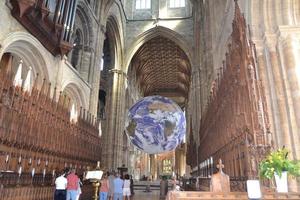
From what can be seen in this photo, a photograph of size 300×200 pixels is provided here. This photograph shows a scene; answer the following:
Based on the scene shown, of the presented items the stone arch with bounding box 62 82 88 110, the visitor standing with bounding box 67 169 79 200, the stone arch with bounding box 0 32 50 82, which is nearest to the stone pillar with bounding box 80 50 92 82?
the stone arch with bounding box 62 82 88 110

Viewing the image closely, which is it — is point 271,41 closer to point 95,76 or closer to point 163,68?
point 95,76

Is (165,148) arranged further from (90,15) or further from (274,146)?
(274,146)

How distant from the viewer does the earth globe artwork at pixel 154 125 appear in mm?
13539

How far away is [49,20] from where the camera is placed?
29.2 ft

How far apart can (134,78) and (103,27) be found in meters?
13.2

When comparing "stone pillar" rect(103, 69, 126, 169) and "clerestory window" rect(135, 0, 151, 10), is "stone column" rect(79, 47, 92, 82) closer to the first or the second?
"stone pillar" rect(103, 69, 126, 169)

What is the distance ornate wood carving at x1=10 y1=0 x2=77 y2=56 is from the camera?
7374 millimetres

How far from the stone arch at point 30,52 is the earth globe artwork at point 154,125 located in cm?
535

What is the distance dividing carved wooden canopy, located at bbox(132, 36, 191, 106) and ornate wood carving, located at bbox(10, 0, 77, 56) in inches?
583

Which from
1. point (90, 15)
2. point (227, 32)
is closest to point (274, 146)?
point (227, 32)

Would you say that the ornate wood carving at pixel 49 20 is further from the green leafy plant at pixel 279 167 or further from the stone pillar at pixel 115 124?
the stone pillar at pixel 115 124

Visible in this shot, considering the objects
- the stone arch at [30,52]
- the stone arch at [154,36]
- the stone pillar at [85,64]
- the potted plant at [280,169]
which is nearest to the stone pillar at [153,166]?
the stone arch at [154,36]

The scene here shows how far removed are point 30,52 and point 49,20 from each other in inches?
50.9

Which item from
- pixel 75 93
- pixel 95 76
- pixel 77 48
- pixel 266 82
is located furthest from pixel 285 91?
pixel 77 48
